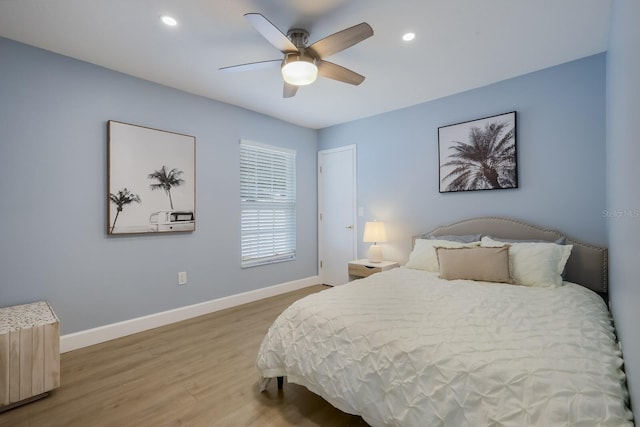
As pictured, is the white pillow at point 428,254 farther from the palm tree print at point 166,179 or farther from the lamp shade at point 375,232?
the palm tree print at point 166,179

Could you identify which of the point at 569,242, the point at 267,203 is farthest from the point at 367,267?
the point at 569,242

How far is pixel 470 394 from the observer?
109cm

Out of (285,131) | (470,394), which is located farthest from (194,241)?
(470,394)

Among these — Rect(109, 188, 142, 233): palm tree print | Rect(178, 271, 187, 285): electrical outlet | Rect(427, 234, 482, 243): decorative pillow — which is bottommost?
Rect(178, 271, 187, 285): electrical outlet

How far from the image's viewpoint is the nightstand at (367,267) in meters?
3.46

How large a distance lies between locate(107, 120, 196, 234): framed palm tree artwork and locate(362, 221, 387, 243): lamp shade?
6.93 ft

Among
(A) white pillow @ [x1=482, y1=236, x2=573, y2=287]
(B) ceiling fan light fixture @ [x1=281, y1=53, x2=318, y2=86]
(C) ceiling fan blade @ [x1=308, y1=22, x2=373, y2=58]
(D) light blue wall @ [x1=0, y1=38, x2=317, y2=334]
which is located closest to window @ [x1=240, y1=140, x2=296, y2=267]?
(D) light blue wall @ [x1=0, y1=38, x2=317, y2=334]

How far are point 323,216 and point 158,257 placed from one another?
2447 millimetres

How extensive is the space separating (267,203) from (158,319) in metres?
1.90

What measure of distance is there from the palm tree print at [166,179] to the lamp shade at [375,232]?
229cm

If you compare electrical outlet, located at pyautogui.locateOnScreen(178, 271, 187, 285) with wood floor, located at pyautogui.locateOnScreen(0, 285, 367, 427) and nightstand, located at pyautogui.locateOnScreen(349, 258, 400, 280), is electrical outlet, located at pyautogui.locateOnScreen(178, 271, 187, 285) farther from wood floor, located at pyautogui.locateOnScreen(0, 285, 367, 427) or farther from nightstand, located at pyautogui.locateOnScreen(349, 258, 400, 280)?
nightstand, located at pyautogui.locateOnScreen(349, 258, 400, 280)

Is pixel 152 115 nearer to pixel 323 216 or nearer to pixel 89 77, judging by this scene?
pixel 89 77

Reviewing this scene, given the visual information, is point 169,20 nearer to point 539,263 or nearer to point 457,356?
point 457,356

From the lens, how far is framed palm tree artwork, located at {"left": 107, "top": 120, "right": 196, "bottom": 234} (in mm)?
2707
